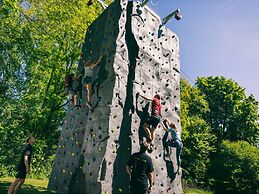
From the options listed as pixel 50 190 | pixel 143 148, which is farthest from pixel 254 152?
pixel 143 148

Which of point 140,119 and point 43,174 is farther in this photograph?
point 43,174

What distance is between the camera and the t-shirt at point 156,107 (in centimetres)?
1018

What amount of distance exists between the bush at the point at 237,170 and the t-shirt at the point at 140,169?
1923 cm

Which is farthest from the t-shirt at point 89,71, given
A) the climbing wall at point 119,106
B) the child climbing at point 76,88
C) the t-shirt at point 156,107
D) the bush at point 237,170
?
the bush at point 237,170

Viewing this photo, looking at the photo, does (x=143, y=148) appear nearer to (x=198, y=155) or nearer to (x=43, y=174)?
(x=43, y=174)

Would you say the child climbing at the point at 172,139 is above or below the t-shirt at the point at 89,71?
below

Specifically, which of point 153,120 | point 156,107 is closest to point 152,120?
point 153,120

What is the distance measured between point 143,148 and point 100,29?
7290mm

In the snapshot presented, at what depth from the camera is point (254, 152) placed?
2439cm

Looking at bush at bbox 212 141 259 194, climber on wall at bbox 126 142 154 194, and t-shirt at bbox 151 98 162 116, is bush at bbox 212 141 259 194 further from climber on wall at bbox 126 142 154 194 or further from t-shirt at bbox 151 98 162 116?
climber on wall at bbox 126 142 154 194

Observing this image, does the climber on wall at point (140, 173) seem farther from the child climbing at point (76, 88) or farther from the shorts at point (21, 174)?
the child climbing at point (76, 88)

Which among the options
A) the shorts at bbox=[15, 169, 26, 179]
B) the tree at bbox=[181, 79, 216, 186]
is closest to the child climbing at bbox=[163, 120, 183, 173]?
the shorts at bbox=[15, 169, 26, 179]

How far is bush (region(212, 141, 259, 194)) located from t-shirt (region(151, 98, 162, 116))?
16.3m

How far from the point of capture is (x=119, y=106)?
9.71 metres
